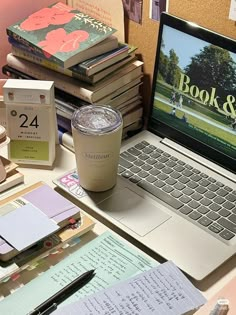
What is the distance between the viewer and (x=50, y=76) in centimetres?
115

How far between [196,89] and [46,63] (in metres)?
0.30

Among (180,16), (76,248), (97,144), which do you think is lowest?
(76,248)

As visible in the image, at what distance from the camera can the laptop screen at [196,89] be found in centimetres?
101

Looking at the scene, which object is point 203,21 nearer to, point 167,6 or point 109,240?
point 167,6

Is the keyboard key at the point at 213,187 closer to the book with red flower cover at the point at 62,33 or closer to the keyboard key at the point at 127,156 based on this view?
the keyboard key at the point at 127,156

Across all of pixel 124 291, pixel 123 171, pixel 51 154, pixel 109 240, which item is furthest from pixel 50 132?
pixel 124 291

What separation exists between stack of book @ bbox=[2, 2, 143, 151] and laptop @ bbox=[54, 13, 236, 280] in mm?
57

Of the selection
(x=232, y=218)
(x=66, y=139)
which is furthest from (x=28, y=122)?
(x=232, y=218)

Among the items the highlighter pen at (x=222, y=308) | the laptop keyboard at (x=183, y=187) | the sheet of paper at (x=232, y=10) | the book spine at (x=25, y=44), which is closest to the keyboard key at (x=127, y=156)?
the laptop keyboard at (x=183, y=187)

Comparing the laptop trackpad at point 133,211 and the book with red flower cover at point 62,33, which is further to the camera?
the book with red flower cover at point 62,33

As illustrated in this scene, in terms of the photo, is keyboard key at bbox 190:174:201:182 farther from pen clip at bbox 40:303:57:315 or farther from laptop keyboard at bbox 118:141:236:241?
pen clip at bbox 40:303:57:315

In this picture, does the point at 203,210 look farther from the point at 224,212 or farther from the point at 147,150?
the point at 147,150

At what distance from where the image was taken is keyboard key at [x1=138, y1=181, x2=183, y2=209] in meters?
0.99

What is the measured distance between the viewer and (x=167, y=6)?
43.2 inches
